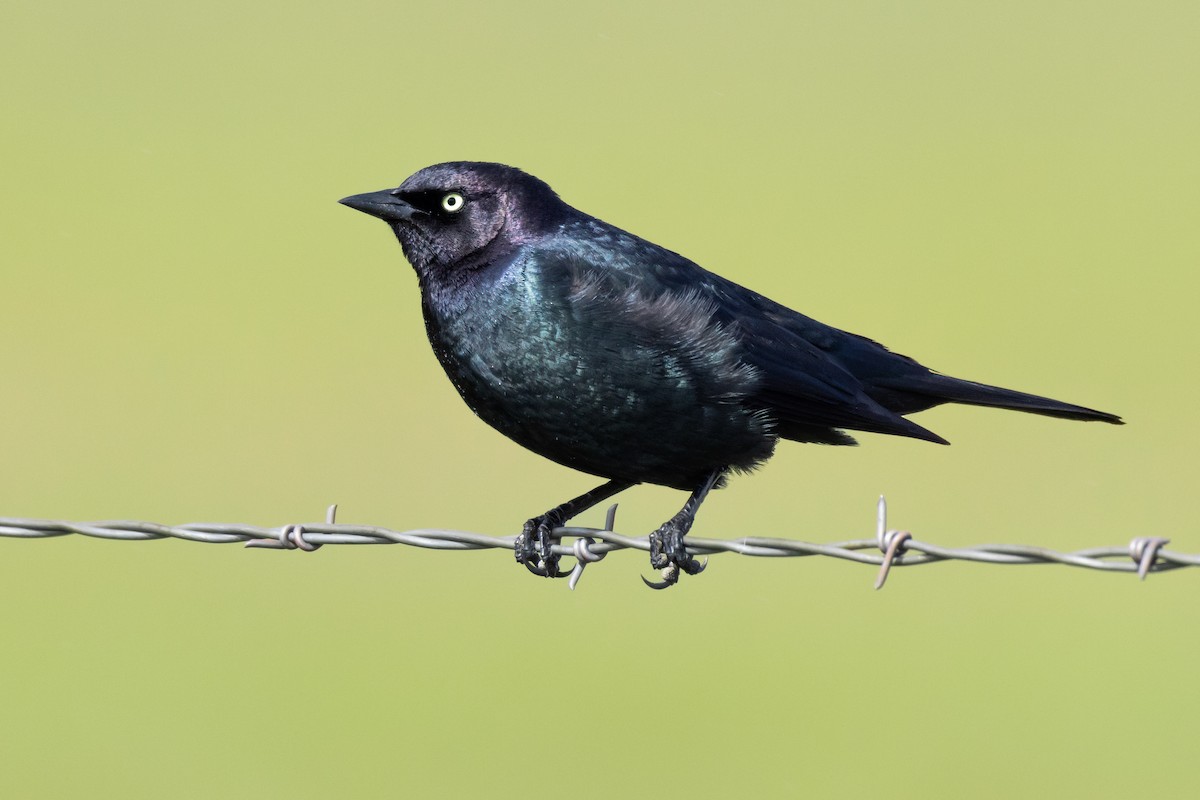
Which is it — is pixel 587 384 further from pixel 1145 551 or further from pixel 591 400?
pixel 1145 551

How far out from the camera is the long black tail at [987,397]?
521 cm

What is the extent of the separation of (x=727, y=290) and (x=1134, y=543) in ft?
8.28

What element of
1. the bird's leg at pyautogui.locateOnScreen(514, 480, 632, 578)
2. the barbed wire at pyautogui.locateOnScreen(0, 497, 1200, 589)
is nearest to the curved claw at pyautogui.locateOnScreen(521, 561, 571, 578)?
the bird's leg at pyautogui.locateOnScreen(514, 480, 632, 578)

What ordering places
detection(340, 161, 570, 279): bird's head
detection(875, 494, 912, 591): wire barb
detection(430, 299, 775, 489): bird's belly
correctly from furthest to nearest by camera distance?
detection(340, 161, 570, 279): bird's head
detection(430, 299, 775, 489): bird's belly
detection(875, 494, 912, 591): wire barb

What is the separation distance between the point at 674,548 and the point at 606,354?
739mm

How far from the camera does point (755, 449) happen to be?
540cm

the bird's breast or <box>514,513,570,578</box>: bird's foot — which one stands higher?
the bird's breast

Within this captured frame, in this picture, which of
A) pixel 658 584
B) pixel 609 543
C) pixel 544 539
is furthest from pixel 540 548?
pixel 609 543

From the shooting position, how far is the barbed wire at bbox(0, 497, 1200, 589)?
3.48 metres

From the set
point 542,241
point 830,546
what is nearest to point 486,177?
point 542,241

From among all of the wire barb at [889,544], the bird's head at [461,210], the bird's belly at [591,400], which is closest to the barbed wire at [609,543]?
the wire barb at [889,544]

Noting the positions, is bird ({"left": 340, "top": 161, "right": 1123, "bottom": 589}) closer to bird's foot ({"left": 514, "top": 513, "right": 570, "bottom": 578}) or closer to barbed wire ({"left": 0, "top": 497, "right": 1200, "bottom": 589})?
bird's foot ({"left": 514, "top": 513, "right": 570, "bottom": 578})

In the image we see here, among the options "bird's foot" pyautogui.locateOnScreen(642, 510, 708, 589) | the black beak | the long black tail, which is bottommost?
"bird's foot" pyautogui.locateOnScreen(642, 510, 708, 589)

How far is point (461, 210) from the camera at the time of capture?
5.50m
